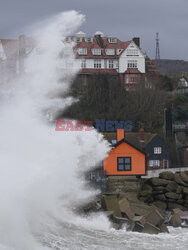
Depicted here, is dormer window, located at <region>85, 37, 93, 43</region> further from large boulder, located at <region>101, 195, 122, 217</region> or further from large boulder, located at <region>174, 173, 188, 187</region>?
large boulder, located at <region>101, 195, 122, 217</region>

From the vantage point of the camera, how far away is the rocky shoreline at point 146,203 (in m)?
23.7

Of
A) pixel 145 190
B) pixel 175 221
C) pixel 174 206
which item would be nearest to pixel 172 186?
pixel 174 206

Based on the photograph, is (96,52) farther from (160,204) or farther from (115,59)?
(160,204)

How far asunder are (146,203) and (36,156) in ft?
29.7

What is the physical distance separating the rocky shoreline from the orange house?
81 cm

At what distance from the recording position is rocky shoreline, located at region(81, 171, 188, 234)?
2372cm

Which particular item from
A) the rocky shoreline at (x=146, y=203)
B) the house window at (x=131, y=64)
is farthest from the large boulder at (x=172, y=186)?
the house window at (x=131, y=64)

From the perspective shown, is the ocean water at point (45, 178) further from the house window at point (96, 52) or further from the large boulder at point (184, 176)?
the house window at point (96, 52)

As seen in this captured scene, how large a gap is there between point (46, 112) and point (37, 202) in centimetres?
1169

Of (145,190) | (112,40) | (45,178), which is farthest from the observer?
(112,40)

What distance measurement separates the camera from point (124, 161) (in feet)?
107

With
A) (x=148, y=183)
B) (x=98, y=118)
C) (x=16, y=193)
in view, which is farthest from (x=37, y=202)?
(x=98, y=118)

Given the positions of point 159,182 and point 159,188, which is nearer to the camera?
point 159,188

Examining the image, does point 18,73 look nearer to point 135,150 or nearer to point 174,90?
point 135,150
